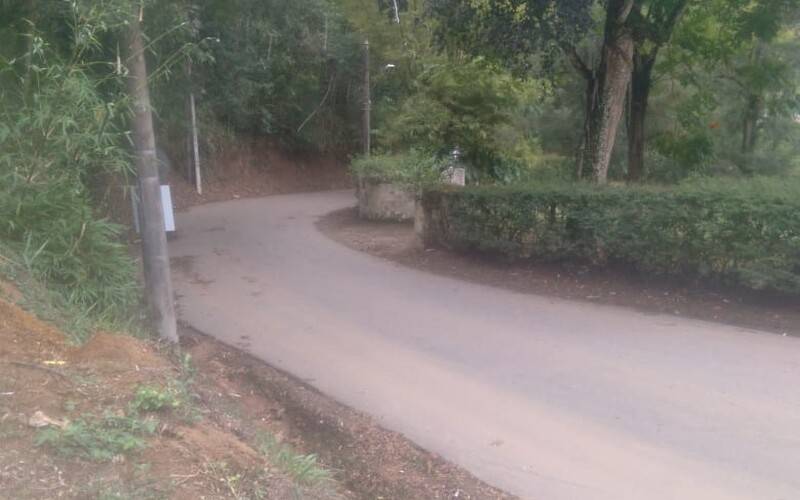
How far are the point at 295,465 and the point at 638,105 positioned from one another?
11549 mm

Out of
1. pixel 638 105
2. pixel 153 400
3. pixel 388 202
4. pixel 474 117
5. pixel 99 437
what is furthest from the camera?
pixel 388 202

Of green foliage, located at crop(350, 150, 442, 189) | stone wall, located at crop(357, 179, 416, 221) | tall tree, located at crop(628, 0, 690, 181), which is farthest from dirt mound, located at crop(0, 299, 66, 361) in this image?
stone wall, located at crop(357, 179, 416, 221)

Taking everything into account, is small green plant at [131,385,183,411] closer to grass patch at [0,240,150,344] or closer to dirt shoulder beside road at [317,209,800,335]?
grass patch at [0,240,150,344]

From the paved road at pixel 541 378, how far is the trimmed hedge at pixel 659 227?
0.90 meters

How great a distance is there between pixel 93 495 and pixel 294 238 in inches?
579

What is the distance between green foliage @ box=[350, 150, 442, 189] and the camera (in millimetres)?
18344

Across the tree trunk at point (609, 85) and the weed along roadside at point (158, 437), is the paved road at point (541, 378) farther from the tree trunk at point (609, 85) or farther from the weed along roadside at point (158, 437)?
the tree trunk at point (609, 85)

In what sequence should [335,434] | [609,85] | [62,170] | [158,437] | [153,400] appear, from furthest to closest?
[609,85] < [62,170] < [335,434] < [153,400] < [158,437]

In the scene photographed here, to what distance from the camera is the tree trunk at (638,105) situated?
14.9 meters

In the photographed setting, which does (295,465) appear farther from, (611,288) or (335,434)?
(611,288)

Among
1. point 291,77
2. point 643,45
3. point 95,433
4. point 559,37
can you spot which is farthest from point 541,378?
point 291,77

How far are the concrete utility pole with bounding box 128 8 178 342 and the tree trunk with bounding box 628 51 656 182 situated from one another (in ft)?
29.1

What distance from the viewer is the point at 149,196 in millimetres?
8258

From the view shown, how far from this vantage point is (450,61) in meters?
16.3
